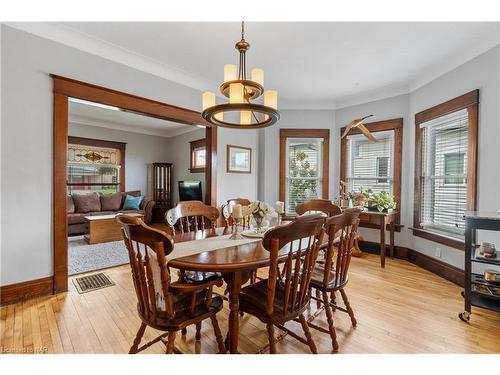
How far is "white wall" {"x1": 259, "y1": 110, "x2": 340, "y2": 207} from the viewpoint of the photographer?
4578mm

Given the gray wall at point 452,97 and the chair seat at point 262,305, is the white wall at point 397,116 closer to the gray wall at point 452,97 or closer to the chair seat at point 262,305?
the gray wall at point 452,97

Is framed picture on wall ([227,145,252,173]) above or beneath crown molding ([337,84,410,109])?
beneath

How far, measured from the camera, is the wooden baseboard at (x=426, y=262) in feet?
9.68

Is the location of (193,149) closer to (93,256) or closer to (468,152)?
(93,256)

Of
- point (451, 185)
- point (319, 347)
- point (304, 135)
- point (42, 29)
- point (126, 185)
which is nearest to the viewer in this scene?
point (319, 347)

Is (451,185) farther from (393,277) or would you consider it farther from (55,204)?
(55,204)

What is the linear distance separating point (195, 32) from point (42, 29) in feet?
4.81

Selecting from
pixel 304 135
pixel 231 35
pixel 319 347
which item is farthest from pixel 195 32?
pixel 319 347

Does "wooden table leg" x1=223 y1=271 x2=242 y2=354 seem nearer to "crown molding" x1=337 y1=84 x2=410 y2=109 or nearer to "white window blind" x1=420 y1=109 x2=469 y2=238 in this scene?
"white window blind" x1=420 y1=109 x2=469 y2=238

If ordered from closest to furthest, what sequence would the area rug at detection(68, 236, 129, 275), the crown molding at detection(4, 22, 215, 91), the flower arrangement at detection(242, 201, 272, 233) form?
the flower arrangement at detection(242, 201, 272, 233), the crown molding at detection(4, 22, 215, 91), the area rug at detection(68, 236, 129, 275)

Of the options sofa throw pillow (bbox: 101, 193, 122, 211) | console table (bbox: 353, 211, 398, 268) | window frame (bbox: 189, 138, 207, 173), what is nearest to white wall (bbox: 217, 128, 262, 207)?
console table (bbox: 353, 211, 398, 268)

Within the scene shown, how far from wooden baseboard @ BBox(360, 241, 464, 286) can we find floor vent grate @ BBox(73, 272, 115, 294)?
12.7ft

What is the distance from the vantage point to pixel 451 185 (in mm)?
3184

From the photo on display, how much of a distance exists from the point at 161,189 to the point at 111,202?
56.5 inches
